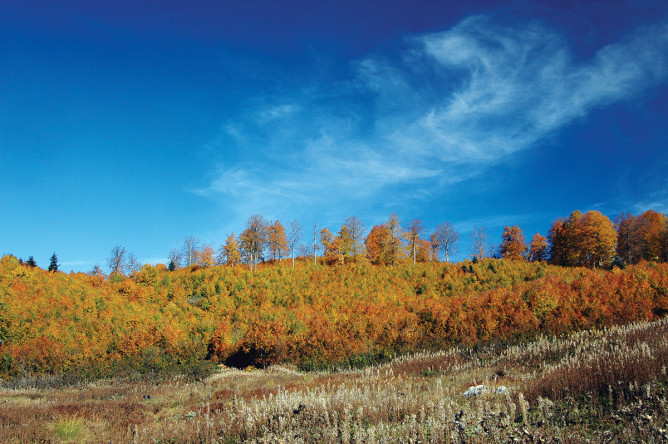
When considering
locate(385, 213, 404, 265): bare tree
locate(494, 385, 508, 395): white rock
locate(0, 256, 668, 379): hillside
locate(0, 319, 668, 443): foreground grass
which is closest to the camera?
locate(0, 319, 668, 443): foreground grass

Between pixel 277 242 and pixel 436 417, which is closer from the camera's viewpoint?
pixel 436 417

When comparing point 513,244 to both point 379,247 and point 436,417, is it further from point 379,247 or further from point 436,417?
point 436,417

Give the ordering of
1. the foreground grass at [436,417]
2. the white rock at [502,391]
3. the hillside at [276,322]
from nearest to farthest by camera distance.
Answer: the foreground grass at [436,417], the white rock at [502,391], the hillside at [276,322]

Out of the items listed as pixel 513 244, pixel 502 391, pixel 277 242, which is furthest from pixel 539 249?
pixel 502 391

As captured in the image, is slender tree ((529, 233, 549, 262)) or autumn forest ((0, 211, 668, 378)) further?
slender tree ((529, 233, 549, 262))

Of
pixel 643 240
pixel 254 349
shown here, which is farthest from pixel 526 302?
pixel 643 240

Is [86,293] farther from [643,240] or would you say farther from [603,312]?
[643,240]

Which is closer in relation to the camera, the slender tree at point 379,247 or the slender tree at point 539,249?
the slender tree at point 379,247

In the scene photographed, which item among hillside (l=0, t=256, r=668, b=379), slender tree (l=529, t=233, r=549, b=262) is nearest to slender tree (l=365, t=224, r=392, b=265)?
hillside (l=0, t=256, r=668, b=379)

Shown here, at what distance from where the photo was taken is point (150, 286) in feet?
159

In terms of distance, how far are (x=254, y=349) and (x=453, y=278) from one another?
28302mm

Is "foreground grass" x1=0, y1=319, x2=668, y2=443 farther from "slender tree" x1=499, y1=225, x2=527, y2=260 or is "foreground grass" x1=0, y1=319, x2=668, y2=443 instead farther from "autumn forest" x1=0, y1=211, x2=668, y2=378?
"slender tree" x1=499, y1=225, x2=527, y2=260

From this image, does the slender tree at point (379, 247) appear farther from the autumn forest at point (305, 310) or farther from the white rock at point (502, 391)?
the white rock at point (502, 391)

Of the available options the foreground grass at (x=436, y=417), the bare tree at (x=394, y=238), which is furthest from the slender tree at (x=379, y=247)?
the foreground grass at (x=436, y=417)
